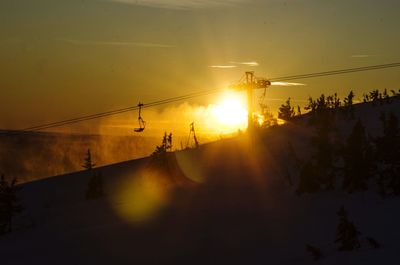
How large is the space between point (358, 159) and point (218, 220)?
6.95 metres

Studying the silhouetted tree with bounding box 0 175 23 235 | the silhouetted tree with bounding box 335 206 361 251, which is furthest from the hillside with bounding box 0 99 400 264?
the silhouetted tree with bounding box 0 175 23 235

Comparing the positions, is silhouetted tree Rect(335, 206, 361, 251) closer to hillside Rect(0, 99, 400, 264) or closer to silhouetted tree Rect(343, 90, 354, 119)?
hillside Rect(0, 99, 400, 264)

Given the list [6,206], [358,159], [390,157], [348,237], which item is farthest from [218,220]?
[6,206]

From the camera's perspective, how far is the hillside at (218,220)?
21281 mm

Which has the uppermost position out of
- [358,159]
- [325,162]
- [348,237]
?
[358,159]

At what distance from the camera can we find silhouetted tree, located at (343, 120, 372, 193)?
85.6ft

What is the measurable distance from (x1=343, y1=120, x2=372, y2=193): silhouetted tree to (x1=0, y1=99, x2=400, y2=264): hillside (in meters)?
0.57

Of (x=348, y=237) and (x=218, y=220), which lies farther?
(x=218, y=220)

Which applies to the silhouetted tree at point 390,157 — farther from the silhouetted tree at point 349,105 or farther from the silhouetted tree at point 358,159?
the silhouetted tree at point 349,105

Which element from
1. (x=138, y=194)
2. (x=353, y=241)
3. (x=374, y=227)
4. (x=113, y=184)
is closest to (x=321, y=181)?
(x=374, y=227)

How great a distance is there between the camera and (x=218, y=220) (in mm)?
26297

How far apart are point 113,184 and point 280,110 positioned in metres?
18.7

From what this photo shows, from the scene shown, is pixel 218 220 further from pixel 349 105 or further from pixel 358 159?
pixel 349 105

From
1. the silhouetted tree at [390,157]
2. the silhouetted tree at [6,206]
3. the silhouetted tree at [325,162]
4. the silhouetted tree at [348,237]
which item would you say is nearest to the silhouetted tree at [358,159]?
the silhouetted tree at [390,157]
